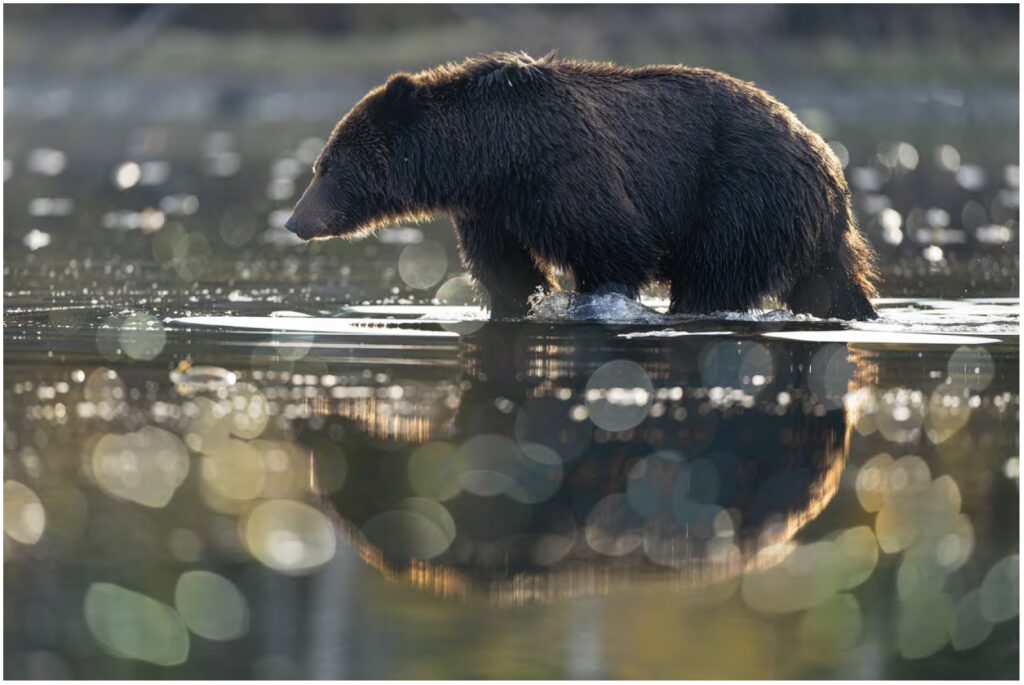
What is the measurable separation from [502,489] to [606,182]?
4143 millimetres

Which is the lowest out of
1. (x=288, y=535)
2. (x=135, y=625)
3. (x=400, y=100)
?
(x=135, y=625)

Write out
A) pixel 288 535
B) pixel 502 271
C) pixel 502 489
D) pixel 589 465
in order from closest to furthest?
1. pixel 288 535
2. pixel 502 489
3. pixel 589 465
4. pixel 502 271

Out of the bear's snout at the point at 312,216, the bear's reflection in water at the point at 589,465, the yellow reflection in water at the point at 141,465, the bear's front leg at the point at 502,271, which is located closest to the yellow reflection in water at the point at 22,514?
the yellow reflection in water at the point at 141,465

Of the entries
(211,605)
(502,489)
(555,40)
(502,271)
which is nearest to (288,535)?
(211,605)

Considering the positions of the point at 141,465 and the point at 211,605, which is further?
the point at 141,465

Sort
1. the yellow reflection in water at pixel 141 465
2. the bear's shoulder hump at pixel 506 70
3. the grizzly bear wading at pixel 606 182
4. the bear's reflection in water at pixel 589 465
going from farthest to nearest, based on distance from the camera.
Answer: the bear's shoulder hump at pixel 506 70
the grizzly bear wading at pixel 606 182
the yellow reflection in water at pixel 141 465
the bear's reflection in water at pixel 589 465

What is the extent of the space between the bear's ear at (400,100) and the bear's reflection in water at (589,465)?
6.95 ft

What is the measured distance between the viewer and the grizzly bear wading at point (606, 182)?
995 centimetres

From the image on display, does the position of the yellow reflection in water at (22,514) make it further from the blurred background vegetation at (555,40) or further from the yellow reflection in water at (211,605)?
the blurred background vegetation at (555,40)

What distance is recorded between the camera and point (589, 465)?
634 cm

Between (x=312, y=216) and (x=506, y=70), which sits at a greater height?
(x=506, y=70)

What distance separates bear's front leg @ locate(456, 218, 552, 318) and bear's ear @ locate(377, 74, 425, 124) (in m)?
0.69

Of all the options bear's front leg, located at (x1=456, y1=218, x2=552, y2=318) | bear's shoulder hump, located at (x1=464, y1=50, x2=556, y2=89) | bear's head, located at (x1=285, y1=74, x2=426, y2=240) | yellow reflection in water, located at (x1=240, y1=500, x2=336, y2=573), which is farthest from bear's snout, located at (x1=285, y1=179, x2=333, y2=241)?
yellow reflection in water, located at (x1=240, y1=500, x2=336, y2=573)

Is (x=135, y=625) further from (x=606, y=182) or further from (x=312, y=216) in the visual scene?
(x=312, y=216)
